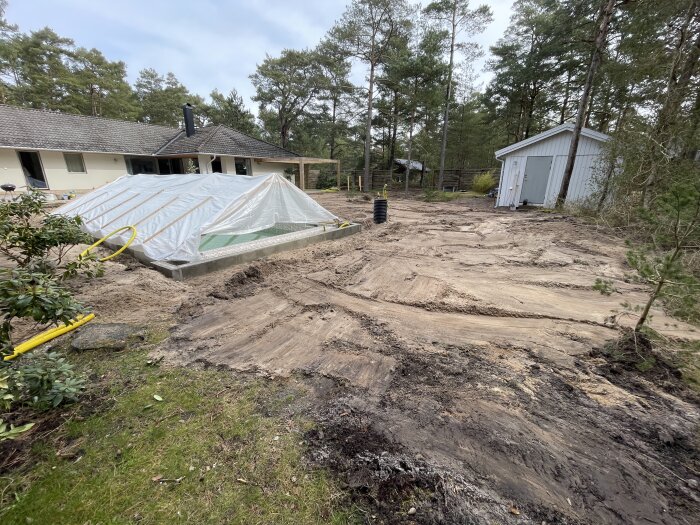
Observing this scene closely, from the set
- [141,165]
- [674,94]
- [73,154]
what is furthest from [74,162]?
[674,94]

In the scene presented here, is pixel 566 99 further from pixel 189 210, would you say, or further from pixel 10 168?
pixel 10 168

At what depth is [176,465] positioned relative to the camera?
175 cm

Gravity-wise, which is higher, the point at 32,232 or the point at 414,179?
the point at 414,179

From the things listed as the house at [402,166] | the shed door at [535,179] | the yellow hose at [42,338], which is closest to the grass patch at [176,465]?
Answer: the yellow hose at [42,338]

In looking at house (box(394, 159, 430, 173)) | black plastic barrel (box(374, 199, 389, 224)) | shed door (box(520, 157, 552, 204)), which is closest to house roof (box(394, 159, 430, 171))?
house (box(394, 159, 430, 173))

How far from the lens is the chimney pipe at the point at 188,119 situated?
16.2m

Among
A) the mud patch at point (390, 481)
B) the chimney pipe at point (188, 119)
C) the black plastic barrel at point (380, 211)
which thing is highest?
the chimney pipe at point (188, 119)

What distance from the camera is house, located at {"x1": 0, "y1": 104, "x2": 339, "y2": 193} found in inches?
496

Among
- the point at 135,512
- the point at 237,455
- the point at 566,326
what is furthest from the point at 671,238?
the point at 135,512

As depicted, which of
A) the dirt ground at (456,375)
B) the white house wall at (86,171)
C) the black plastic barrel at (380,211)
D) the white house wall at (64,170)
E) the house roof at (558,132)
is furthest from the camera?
the white house wall at (86,171)

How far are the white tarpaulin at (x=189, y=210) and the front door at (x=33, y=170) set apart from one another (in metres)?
8.22

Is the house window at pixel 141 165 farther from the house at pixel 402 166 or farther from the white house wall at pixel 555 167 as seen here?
the white house wall at pixel 555 167

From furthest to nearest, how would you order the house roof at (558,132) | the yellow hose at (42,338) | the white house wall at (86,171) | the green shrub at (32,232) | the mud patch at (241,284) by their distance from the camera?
the white house wall at (86,171) < the house roof at (558,132) < the mud patch at (241,284) < the green shrub at (32,232) < the yellow hose at (42,338)

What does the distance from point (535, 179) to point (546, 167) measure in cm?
59
